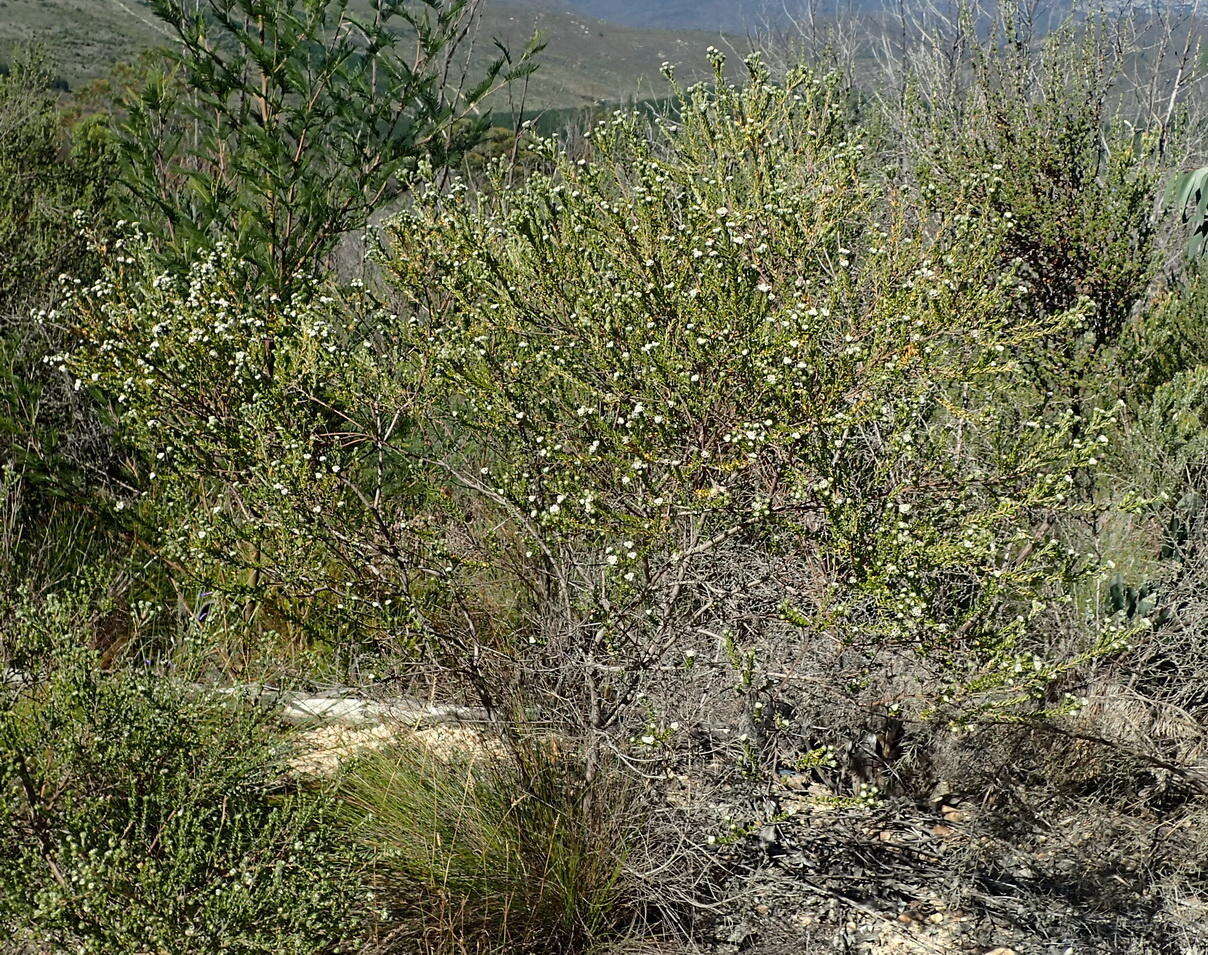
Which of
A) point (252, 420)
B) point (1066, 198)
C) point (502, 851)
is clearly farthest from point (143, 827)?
point (1066, 198)

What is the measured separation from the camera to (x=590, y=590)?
10.1 feet

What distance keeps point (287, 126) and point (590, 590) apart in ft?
6.93

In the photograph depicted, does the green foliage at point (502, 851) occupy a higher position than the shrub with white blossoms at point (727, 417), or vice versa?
the shrub with white blossoms at point (727, 417)

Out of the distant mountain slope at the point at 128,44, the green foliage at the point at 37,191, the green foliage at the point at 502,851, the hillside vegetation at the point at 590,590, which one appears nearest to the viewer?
the hillside vegetation at the point at 590,590

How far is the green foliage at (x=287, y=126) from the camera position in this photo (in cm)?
365

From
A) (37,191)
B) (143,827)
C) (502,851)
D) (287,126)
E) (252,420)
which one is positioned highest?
(287,126)

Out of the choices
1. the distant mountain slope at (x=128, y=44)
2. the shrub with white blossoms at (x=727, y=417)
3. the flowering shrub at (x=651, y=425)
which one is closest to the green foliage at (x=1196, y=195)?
the flowering shrub at (x=651, y=425)

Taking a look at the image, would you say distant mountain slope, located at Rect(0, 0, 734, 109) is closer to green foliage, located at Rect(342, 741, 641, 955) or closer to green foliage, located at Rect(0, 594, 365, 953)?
green foliage, located at Rect(342, 741, 641, 955)

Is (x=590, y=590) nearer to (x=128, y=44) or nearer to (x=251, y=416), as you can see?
(x=251, y=416)

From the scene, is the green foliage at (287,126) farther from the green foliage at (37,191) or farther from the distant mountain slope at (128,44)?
the distant mountain slope at (128,44)

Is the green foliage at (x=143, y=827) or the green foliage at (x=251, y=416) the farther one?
the green foliage at (x=251, y=416)

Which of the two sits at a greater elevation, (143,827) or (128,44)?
(128,44)

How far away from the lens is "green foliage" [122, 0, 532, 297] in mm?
3646

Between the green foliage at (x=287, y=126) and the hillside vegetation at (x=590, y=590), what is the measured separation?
0.09 feet
